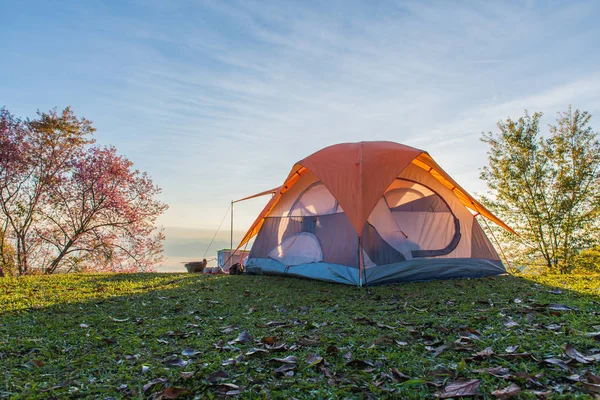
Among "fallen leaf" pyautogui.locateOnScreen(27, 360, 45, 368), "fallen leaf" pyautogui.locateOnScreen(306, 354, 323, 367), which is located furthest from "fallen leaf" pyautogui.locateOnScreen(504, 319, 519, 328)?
"fallen leaf" pyautogui.locateOnScreen(27, 360, 45, 368)

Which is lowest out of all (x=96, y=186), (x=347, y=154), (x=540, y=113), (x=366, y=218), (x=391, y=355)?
(x=391, y=355)

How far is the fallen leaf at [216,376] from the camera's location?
7.51 ft

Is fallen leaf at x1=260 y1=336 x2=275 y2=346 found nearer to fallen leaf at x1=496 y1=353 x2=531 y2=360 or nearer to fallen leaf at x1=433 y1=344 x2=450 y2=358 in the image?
fallen leaf at x1=433 y1=344 x2=450 y2=358

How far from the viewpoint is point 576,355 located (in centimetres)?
241

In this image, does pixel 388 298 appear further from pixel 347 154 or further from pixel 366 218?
pixel 347 154

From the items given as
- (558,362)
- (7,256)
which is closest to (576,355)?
(558,362)

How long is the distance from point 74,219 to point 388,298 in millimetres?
10764

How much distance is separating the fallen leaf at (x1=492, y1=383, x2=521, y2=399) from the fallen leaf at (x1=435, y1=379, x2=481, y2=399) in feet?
0.31

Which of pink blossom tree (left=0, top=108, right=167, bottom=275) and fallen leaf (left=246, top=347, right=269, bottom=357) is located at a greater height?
pink blossom tree (left=0, top=108, right=167, bottom=275)

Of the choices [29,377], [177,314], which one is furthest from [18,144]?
[29,377]

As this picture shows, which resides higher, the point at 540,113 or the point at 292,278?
the point at 540,113

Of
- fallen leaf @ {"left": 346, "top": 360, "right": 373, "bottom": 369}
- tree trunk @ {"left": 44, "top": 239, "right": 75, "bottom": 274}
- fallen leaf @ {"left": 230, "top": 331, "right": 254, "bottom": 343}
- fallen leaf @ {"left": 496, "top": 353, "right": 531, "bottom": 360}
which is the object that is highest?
tree trunk @ {"left": 44, "top": 239, "right": 75, "bottom": 274}

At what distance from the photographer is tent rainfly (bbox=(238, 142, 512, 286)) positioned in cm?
639

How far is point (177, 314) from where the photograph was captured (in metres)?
4.39
